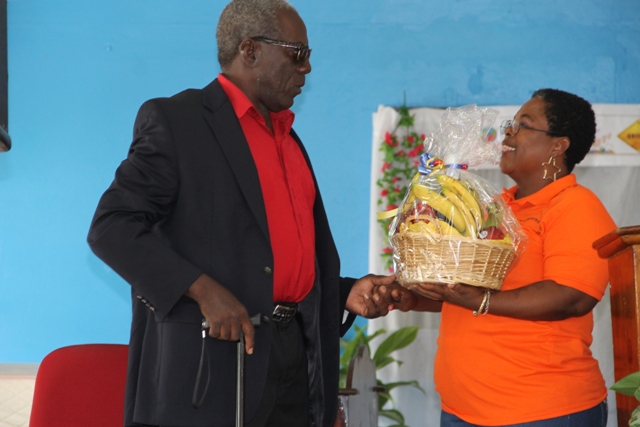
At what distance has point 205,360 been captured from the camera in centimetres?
196

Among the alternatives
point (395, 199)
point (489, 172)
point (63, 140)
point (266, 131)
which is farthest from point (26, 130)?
point (266, 131)

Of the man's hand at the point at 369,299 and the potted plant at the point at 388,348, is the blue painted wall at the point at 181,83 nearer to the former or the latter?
the potted plant at the point at 388,348

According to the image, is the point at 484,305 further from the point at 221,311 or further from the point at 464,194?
the point at 221,311

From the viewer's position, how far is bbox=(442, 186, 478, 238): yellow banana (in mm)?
2094

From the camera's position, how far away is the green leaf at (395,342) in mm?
5023

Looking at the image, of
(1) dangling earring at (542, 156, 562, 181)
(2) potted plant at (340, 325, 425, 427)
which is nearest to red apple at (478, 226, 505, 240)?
(1) dangling earring at (542, 156, 562, 181)

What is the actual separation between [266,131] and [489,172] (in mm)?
3327

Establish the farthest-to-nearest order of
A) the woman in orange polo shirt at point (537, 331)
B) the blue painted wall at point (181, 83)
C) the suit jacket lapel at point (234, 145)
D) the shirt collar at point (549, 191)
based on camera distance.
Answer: the blue painted wall at point (181, 83), the shirt collar at point (549, 191), the woman in orange polo shirt at point (537, 331), the suit jacket lapel at point (234, 145)

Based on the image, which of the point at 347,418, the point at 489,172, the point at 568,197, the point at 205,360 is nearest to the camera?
the point at 205,360

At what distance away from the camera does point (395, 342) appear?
5.04 m

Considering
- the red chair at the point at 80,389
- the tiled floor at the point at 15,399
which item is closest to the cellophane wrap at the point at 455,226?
the red chair at the point at 80,389

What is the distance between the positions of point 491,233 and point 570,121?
0.71 meters

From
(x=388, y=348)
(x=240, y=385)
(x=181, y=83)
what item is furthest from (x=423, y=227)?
(x=181, y=83)

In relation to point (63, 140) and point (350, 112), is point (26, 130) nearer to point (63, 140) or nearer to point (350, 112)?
point (63, 140)
